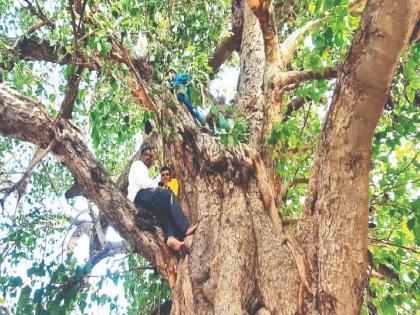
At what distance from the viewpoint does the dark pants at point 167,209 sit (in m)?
3.09

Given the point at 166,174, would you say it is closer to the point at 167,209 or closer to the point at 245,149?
the point at 167,209

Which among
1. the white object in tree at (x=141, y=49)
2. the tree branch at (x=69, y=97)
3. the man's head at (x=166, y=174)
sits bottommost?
the man's head at (x=166, y=174)

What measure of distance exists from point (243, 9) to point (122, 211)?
2861 millimetres

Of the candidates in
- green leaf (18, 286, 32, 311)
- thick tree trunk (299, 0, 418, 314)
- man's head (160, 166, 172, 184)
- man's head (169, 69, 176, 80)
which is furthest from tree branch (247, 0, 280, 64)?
green leaf (18, 286, 32, 311)

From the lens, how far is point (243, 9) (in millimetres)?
4879

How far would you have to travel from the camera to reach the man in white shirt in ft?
9.85

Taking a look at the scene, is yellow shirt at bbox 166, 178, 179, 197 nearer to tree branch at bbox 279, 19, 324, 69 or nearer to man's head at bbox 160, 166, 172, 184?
man's head at bbox 160, 166, 172, 184

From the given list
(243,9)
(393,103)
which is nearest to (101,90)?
(243,9)

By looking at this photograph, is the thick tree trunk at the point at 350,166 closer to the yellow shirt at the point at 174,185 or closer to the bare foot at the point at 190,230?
the bare foot at the point at 190,230

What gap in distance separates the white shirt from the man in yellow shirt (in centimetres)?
13

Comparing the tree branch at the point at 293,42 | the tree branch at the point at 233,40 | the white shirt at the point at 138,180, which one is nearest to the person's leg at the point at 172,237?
the white shirt at the point at 138,180

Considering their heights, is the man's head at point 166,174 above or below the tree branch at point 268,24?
below

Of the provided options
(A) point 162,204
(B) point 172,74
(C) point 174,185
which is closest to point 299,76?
(B) point 172,74

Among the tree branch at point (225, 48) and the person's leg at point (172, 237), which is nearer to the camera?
the person's leg at point (172, 237)
